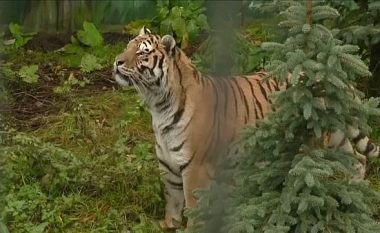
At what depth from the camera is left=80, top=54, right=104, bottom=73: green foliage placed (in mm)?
5566

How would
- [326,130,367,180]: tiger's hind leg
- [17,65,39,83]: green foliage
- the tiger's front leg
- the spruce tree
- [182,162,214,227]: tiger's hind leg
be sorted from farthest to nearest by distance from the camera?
[17,65,39,83]: green foliage, the tiger's front leg, [182,162,214,227]: tiger's hind leg, [326,130,367,180]: tiger's hind leg, the spruce tree

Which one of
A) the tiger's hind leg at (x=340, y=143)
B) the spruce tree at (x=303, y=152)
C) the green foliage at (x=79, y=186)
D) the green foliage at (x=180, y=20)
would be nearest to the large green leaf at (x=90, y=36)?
the green foliage at (x=180, y=20)

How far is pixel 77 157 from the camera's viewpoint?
424 cm

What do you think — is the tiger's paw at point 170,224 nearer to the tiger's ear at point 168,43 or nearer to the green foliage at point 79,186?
the green foliage at point 79,186

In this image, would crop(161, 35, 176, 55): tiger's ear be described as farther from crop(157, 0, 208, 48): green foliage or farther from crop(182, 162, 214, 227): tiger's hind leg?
crop(157, 0, 208, 48): green foliage

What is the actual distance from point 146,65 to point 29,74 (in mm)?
1976

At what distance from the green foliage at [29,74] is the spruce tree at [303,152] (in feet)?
8.04

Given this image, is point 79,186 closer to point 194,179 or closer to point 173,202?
point 173,202

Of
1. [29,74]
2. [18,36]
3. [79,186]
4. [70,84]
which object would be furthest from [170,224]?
[18,36]

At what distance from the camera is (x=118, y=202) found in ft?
13.0

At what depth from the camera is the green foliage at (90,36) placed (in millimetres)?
5773

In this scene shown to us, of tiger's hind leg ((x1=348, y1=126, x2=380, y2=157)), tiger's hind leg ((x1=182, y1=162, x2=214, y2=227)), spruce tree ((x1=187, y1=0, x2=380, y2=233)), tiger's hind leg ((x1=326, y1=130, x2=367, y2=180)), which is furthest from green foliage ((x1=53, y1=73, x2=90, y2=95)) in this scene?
spruce tree ((x1=187, y1=0, x2=380, y2=233))

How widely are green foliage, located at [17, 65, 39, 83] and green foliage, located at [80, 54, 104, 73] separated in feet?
0.99

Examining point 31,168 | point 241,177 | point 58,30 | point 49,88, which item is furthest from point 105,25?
point 241,177
